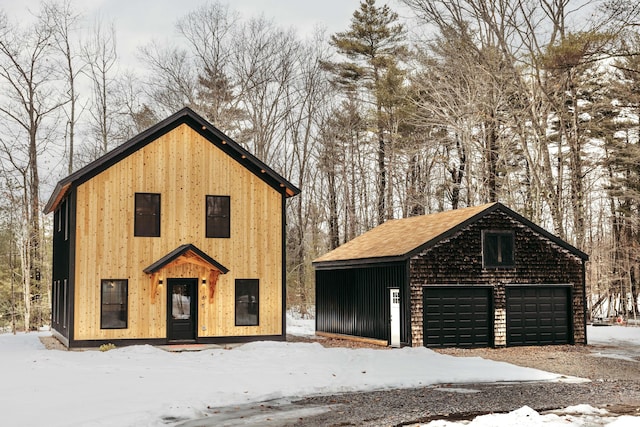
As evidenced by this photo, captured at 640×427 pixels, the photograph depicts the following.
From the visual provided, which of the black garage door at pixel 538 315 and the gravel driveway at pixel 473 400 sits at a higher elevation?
the black garage door at pixel 538 315

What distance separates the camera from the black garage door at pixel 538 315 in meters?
23.7

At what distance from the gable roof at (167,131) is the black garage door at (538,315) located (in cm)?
809

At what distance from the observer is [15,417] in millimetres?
11148

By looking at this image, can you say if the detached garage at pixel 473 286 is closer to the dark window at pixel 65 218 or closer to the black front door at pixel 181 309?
the black front door at pixel 181 309

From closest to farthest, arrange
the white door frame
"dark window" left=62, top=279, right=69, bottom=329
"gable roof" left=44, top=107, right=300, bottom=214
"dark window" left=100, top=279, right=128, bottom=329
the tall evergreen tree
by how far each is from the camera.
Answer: "dark window" left=100, top=279, right=128, bottom=329 < "gable roof" left=44, top=107, right=300, bottom=214 < "dark window" left=62, top=279, right=69, bottom=329 < the white door frame < the tall evergreen tree

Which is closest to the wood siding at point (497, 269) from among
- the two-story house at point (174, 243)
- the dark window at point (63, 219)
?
the two-story house at point (174, 243)

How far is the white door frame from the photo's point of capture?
22.9 metres

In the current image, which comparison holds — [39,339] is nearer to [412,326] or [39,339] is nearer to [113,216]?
[113,216]

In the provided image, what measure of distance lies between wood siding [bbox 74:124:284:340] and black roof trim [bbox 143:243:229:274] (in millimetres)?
429

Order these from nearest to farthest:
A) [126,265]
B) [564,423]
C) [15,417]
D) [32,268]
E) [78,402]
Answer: [564,423]
[15,417]
[78,402]
[126,265]
[32,268]

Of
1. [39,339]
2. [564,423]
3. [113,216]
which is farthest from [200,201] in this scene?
[564,423]

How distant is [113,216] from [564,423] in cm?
1517

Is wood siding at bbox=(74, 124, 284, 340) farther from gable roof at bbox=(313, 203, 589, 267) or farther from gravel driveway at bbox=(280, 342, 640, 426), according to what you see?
gravel driveway at bbox=(280, 342, 640, 426)

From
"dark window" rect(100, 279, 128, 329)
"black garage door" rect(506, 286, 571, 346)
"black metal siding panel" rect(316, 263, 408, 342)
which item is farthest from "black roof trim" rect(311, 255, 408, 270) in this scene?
"dark window" rect(100, 279, 128, 329)
